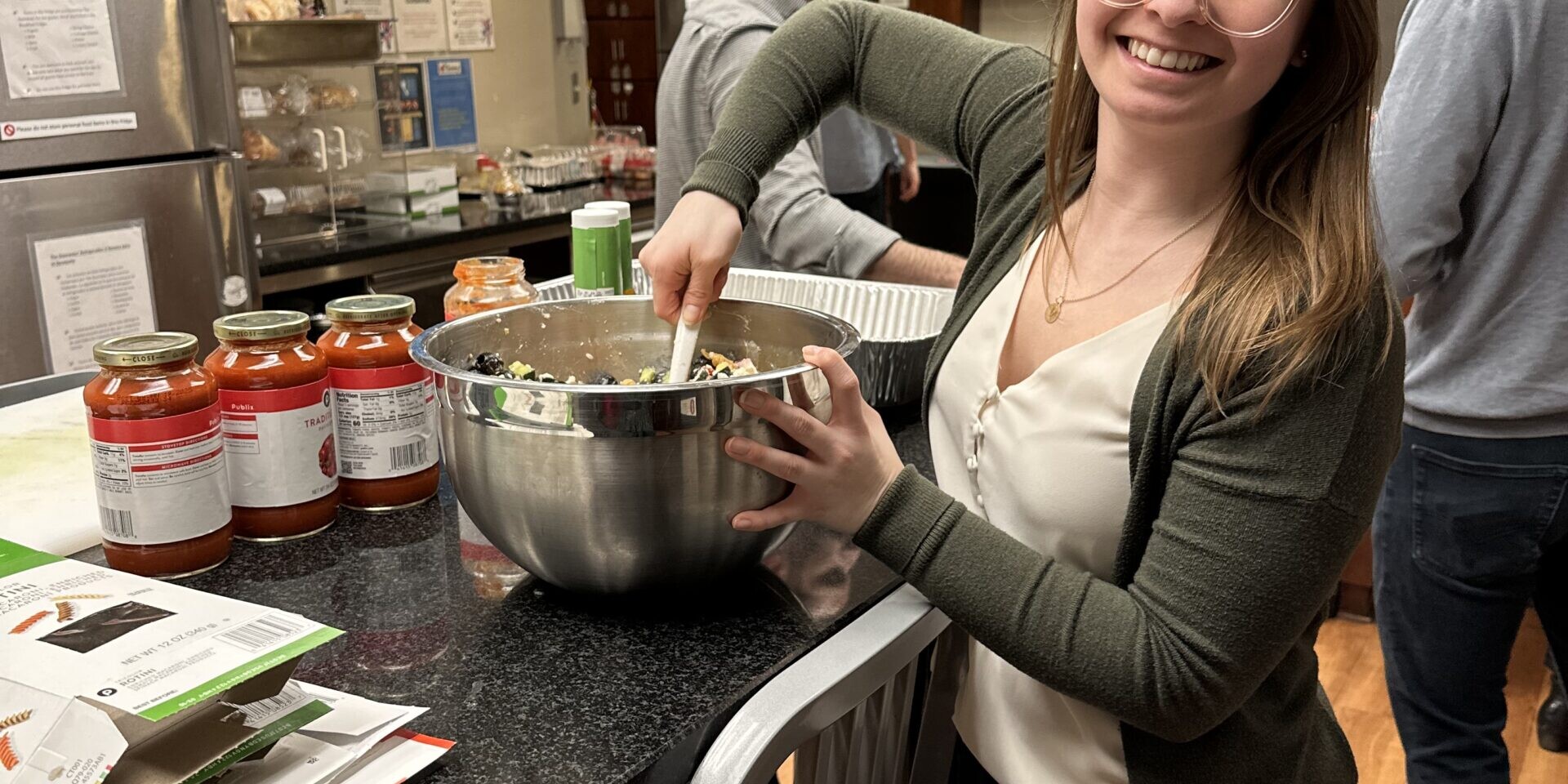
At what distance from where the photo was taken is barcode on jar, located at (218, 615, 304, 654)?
2.52ft

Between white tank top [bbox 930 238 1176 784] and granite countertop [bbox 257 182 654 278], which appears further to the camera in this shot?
granite countertop [bbox 257 182 654 278]

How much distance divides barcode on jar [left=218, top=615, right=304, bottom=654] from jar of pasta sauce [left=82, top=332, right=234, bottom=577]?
0.27 m

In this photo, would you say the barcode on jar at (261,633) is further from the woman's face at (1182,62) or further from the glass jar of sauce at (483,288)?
the woman's face at (1182,62)

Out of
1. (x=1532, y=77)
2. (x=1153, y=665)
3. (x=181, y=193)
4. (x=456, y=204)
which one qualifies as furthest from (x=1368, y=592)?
(x=181, y=193)

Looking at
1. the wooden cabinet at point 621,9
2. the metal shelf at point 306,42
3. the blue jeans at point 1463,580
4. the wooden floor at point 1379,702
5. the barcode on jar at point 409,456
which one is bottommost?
the wooden floor at point 1379,702

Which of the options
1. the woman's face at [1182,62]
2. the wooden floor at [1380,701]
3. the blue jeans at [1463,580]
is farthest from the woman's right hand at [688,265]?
the wooden floor at [1380,701]

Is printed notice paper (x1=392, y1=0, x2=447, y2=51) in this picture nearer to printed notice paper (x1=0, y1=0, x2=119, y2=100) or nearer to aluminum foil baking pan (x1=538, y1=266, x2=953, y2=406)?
printed notice paper (x1=0, y1=0, x2=119, y2=100)

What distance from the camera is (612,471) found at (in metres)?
0.92

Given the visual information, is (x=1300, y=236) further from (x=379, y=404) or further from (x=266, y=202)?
(x=266, y=202)

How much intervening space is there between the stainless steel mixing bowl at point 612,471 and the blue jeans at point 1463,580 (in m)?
1.07

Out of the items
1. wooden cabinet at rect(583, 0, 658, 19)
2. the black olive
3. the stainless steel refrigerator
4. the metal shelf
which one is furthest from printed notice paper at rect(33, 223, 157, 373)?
wooden cabinet at rect(583, 0, 658, 19)

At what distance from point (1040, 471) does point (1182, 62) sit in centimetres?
34

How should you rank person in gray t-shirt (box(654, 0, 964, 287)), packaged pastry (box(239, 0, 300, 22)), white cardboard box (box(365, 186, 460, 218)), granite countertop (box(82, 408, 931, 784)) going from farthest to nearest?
white cardboard box (box(365, 186, 460, 218)) < packaged pastry (box(239, 0, 300, 22)) < person in gray t-shirt (box(654, 0, 964, 287)) < granite countertop (box(82, 408, 931, 784))

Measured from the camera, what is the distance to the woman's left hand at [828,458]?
3.06ft
